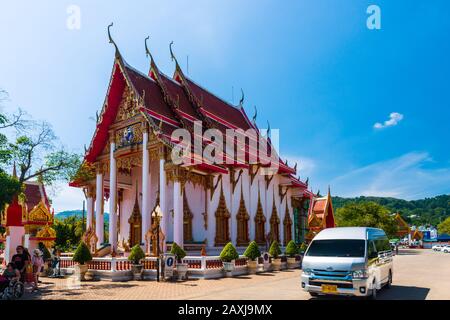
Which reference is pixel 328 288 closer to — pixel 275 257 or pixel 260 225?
pixel 275 257

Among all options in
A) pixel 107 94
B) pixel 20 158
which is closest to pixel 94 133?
pixel 107 94

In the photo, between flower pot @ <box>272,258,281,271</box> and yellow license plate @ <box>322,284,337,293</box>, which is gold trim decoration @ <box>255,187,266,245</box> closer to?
flower pot @ <box>272,258,281,271</box>

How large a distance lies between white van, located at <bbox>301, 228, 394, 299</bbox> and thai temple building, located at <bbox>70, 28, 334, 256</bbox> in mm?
7809

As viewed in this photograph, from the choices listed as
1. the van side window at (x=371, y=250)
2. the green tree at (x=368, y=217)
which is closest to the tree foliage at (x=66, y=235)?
the green tree at (x=368, y=217)

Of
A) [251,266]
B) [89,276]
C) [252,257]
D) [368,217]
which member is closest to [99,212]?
[89,276]

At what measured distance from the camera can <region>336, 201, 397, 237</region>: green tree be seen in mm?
51963

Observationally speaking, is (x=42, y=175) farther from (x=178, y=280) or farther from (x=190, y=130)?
(x=190, y=130)

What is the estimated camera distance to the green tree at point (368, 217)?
51963 mm

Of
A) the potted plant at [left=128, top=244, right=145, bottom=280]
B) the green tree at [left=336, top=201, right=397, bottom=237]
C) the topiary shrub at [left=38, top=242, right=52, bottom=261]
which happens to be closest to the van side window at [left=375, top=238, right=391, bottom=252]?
the potted plant at [left=128, top=244, right=145, bottom=280]

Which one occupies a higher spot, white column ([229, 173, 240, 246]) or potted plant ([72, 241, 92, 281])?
white column ([229, 173, 240, 246])

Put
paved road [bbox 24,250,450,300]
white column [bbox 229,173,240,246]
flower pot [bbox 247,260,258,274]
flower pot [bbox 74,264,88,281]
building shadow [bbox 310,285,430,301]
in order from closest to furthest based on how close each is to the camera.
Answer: building shadow [bbox 310,285,430,301] → paved road [bbox 24,250,450,300] → flower pot [bbox 74,264,88,281] → flower pot [bbox 247,260,258,274] → white column [bbox 229,173,240,246]

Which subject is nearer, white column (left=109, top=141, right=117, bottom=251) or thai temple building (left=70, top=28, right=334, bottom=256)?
thai temple building (left=70, top=28, right=334, bottom=256)

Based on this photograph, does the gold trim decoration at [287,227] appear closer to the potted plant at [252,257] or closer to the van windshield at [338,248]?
the potted plant at [252,257]
